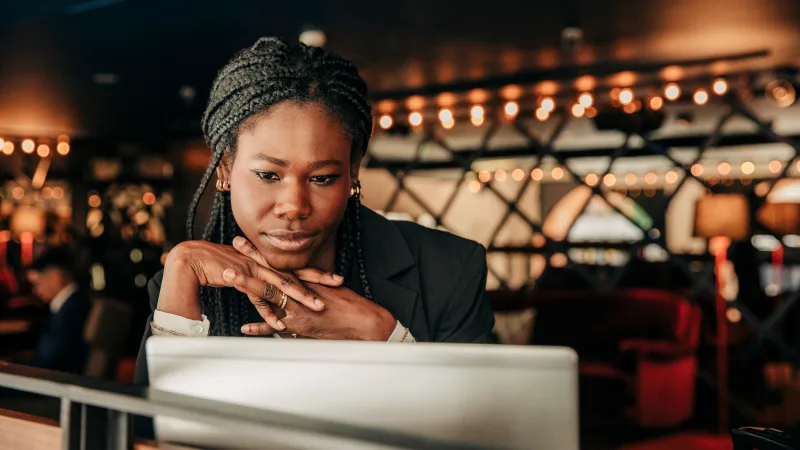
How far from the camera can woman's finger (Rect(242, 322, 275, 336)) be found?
1.34m

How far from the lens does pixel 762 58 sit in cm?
560

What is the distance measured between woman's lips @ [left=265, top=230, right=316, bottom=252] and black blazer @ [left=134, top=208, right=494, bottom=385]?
229 millimetres

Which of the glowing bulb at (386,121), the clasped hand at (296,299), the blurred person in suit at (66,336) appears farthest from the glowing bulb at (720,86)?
the clasped hand at (296,299)

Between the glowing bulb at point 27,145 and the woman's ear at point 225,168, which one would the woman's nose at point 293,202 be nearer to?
the woman's ear at point 225,168

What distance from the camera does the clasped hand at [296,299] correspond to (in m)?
1.33

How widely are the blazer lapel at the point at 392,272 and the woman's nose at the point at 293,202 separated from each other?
11.2 inches

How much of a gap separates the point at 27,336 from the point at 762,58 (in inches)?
239

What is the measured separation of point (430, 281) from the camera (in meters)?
1.53

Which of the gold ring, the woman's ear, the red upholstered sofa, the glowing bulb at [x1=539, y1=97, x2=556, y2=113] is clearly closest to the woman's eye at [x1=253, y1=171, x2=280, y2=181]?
the woman's ear

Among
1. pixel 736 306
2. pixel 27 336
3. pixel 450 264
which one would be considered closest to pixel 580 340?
pixel 736 306

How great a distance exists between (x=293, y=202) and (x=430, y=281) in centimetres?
39

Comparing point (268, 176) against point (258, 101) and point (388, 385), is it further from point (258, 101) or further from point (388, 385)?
point (388, 385)

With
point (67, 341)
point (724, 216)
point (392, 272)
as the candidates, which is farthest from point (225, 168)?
point (724, 216)

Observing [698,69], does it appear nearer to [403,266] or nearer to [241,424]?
[403,266]
